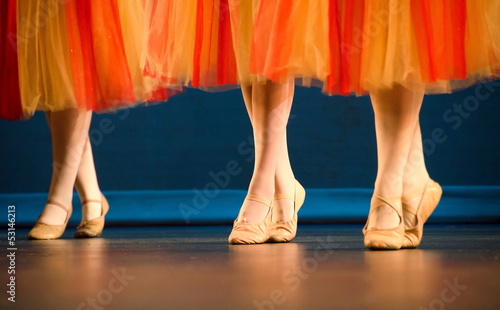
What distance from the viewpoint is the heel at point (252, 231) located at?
1665 millimetres

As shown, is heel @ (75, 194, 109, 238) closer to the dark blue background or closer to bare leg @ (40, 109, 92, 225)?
bare leg @ (40, 109, 92, 225)

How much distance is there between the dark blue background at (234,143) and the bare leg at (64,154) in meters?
1.08

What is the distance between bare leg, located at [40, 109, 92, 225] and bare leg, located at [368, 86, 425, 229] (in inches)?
37.7

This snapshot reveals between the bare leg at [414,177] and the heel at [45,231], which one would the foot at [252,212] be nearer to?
the bare leg at [414,177]

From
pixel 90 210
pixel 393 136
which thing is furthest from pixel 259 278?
pixel 90 210

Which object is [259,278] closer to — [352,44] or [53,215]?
[352,44]

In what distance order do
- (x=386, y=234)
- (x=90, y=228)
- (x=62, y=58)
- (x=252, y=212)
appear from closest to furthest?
(x=386, y=234) → (x=252, y=212) → (x=62, y=58) → (x=90, y=228)

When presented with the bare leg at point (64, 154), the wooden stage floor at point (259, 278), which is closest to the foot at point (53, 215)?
the bare leg at point (64, 154)

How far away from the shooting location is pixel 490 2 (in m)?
1.57

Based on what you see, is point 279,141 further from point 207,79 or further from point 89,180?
point 89,180

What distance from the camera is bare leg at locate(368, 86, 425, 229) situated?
5.01 ft

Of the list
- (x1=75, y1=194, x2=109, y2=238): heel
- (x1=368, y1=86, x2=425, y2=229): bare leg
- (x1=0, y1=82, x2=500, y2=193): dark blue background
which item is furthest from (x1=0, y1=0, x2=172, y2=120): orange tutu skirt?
(x1=0, y1=82, x2=500, y2=193): dark blue background

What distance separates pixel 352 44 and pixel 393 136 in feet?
0.69

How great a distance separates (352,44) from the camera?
153 cm
